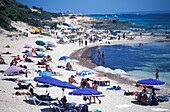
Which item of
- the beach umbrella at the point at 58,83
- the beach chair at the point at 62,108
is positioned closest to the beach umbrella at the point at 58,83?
the beach umbrella at the point at 58,83

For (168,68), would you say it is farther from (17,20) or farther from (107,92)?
→ (17,20)


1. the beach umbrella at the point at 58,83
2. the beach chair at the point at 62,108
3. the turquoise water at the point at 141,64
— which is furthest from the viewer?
the turquoise water at the point at 141,64

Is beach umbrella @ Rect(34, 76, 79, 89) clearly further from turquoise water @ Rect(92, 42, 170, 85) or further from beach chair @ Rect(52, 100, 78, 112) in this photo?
turquoise water @ Rect(92, 42, 170, 85)

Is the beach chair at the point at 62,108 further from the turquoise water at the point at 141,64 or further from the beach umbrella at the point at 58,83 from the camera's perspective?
the turquoise water at the point at 141,64

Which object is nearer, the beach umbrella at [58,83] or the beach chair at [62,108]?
the beach chair at [62,108]

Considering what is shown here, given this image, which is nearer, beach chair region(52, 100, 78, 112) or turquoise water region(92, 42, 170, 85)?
beach chair region(52, 100, 78, 112)

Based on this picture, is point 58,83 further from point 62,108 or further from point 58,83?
point 62,108

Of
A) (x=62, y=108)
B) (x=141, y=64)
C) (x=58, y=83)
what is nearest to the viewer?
(x=62, y=108)

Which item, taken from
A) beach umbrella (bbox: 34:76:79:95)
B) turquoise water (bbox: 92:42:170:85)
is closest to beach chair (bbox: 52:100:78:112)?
beach umbrella (bbox: 34:76:79:95)

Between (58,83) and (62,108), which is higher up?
(58,83)

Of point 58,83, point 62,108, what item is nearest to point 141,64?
point 58,83

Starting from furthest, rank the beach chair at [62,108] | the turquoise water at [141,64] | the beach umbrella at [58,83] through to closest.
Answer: the turquoise water at [141,64] → the beach umbrella at [58,83] → the beach chair at [62,108]

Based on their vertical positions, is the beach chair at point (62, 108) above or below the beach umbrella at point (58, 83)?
below

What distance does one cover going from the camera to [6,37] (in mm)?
34562
